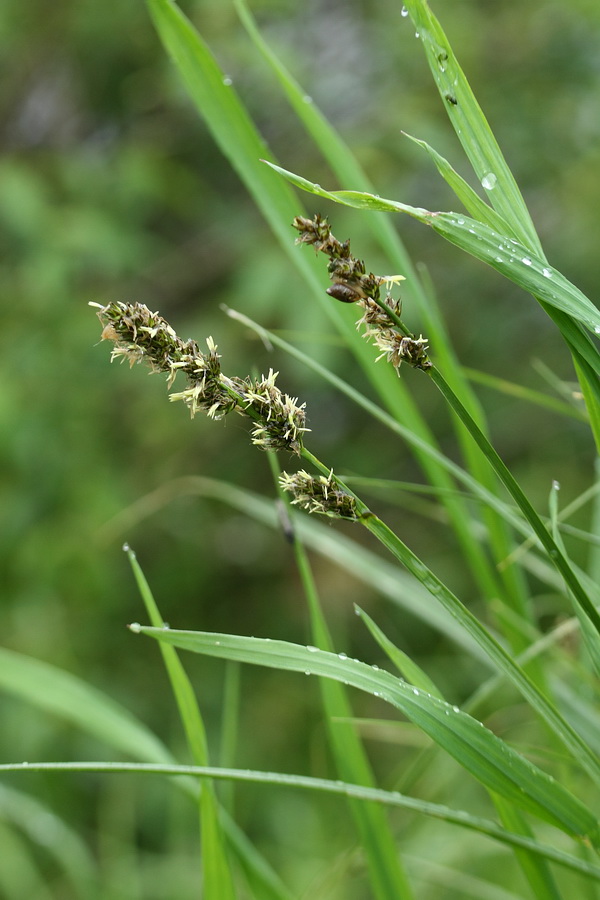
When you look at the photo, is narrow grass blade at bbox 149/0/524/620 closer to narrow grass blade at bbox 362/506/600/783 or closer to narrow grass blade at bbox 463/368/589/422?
narrow grass blade at bbox 463/368/589/422

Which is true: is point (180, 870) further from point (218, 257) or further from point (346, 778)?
point (218, 257)

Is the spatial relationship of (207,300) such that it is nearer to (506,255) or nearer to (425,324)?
(425,324)

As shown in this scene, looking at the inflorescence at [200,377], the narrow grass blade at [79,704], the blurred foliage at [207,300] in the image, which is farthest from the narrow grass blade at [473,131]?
the blurred foliage at [207,300]

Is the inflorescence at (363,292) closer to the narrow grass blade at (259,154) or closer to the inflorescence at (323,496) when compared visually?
the inflorescence at (323,496)

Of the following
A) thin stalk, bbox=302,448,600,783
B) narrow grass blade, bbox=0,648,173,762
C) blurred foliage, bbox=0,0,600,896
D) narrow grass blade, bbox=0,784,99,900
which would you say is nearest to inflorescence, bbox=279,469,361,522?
thin stalk, bbox=302,448,600,783

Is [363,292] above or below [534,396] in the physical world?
above

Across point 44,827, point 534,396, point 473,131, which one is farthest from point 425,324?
point 44,827

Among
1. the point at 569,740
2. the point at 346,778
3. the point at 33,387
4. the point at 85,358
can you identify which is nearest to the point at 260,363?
the point at 85,358
